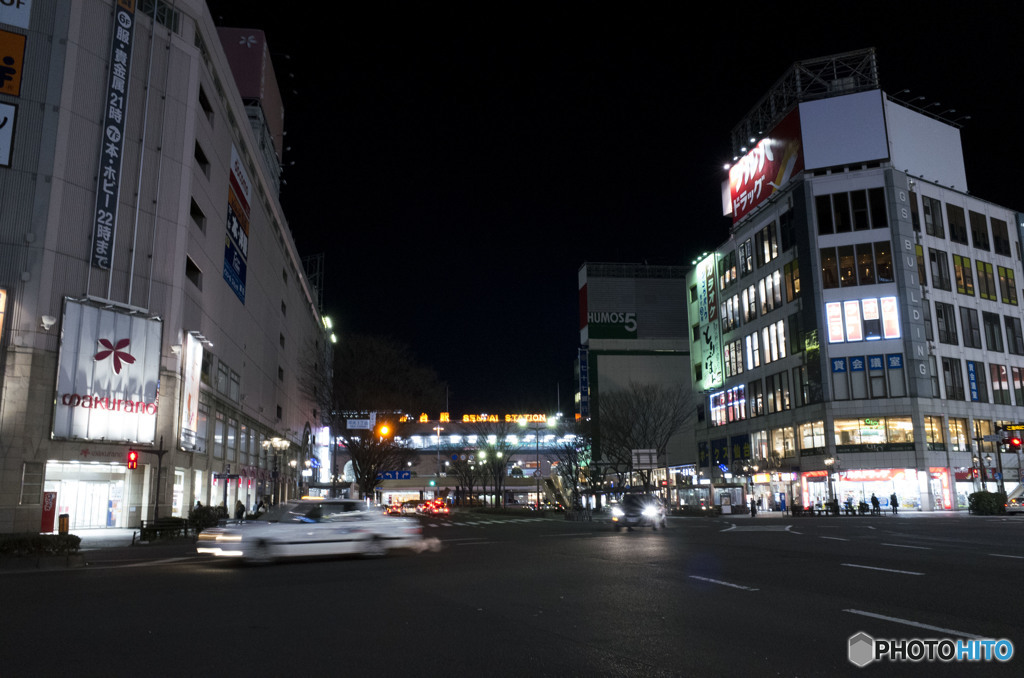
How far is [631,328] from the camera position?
11225cm

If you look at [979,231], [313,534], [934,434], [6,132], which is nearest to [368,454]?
[6,132]

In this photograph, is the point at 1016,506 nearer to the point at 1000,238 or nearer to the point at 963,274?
the point at 963,274

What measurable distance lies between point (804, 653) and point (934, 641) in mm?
1437

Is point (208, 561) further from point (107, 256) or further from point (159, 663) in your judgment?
point (107, 256)

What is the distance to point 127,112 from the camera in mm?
35938

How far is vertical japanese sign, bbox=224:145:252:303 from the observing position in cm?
4878

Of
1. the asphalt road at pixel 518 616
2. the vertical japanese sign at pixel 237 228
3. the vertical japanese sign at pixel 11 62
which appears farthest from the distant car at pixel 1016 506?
the vertical japanese sign at pixel 11 62

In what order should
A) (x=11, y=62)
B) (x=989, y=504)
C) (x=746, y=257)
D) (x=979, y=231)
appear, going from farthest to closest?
1. (x=746, y=257)
2. (x=979, y=231)
3. (x=989, y=504)
4. (x=11, y=62)

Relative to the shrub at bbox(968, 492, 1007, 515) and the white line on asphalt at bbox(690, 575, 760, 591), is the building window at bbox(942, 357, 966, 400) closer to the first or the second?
the shrub at bbox(968, 492, 1007, 515)

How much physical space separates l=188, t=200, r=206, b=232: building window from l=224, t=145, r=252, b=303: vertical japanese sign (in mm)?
4865

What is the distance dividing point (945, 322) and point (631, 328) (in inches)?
2148

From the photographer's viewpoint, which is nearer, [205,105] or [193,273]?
[193,273]

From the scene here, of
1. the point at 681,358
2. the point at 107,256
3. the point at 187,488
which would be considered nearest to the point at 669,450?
the point at 681,358

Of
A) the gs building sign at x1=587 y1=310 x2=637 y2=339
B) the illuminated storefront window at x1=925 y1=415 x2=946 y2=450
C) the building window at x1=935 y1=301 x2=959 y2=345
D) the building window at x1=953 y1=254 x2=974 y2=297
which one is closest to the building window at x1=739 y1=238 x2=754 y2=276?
the building window at x1=935 y1=301 x2=959 y2=345
